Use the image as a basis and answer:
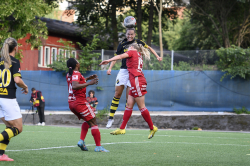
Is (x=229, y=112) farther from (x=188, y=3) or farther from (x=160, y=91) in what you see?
(x=188, y=3)

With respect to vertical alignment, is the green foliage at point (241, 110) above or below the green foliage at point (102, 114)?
above

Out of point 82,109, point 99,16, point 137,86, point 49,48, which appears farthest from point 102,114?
point 49,48

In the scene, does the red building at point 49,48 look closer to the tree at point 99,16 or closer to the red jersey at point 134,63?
the tree at point 99,16

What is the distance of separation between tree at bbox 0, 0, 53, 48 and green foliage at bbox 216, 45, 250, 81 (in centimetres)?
1006

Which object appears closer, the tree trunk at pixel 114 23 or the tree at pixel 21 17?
the tree at pixel 21 17

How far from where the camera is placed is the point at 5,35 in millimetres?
19609

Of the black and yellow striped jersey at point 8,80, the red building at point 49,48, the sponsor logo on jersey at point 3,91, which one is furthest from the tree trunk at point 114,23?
the sponsor logo on jersey at point 3,91

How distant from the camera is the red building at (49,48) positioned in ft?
66.0

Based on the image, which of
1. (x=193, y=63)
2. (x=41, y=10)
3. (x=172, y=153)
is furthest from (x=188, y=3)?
(x=172, y=153)

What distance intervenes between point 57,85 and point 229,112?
29.9 ft

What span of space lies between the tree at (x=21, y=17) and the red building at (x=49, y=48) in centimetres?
117

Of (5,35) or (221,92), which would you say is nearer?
(221,92)

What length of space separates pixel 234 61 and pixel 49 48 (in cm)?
1594

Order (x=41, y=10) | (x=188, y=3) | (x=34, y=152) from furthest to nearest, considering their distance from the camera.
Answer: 1. (x=188, y=3)
2. (x=41, y=10)
3. (x=34, y=152)
